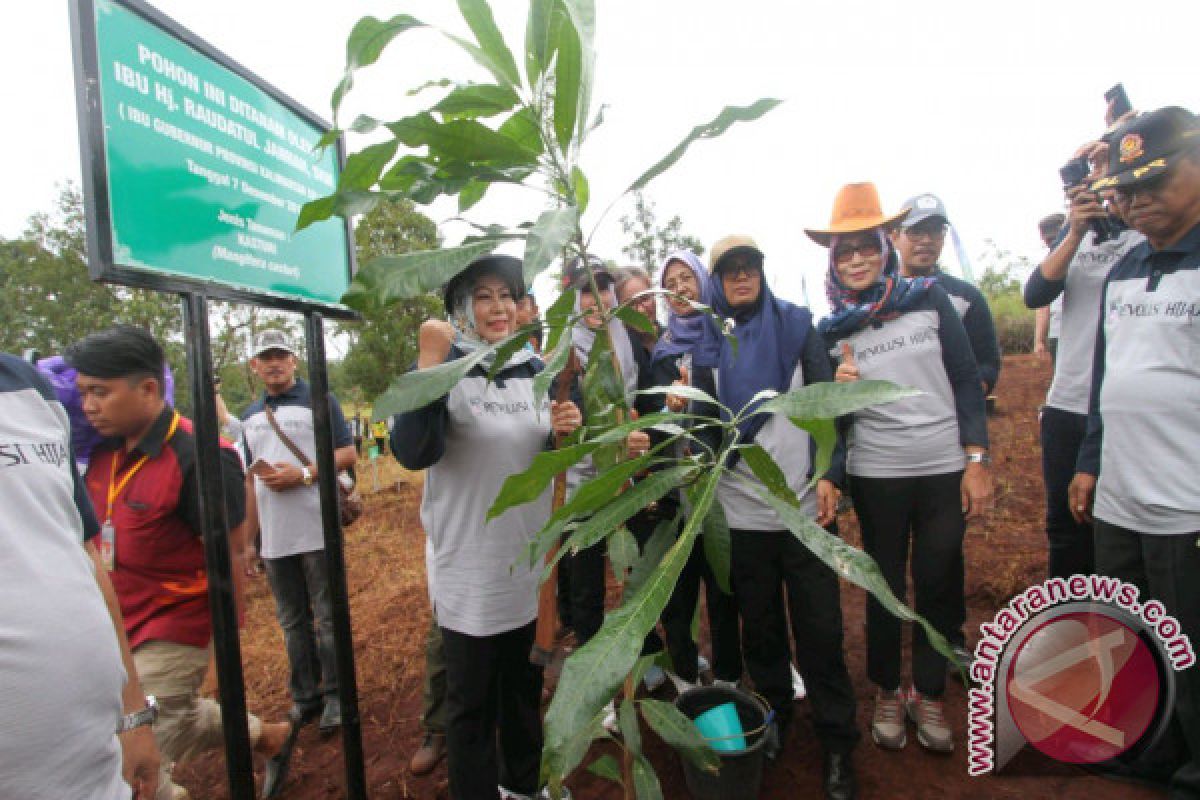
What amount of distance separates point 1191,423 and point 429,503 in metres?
2.22

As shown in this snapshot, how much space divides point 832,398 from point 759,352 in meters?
1.25

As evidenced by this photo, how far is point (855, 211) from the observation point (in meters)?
2.29

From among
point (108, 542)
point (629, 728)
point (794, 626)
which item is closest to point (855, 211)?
point (794, 626)

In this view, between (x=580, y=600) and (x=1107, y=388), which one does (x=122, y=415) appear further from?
(x=1107, y=388)

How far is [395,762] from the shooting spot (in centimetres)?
246

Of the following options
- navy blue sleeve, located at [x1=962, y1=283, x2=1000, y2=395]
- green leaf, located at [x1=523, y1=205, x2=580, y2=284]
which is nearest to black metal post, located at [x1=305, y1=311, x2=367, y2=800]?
green leaf, located at [x1=523, y1=205, x2=580, y2=284]

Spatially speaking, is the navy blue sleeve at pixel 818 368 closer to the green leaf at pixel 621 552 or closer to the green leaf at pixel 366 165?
the green leaf at pixel 621 552

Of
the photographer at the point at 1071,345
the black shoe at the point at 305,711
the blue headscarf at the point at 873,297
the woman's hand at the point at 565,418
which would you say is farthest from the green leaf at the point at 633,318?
the black shoe at the point at 305,711

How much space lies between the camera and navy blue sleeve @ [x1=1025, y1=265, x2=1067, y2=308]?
7.61ft

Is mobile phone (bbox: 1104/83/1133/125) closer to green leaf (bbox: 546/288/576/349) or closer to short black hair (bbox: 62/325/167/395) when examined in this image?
green leaf (bbox: 546/288/576/349)

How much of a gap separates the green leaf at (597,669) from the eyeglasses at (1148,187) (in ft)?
6.16

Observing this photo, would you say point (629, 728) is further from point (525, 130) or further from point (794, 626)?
point (794, 626)

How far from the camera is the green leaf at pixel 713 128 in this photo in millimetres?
890

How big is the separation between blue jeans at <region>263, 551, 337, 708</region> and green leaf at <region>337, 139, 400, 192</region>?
240cm
